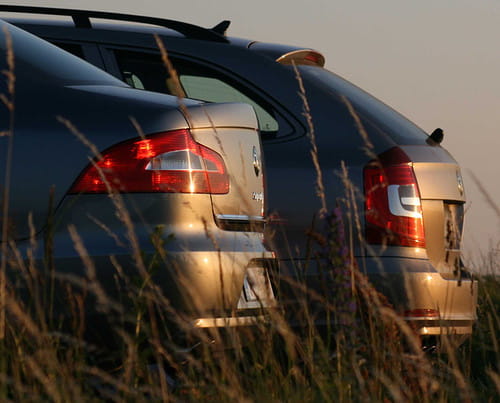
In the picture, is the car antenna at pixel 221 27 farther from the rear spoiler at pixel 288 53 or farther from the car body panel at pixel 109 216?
the car body panel at pixel 109 216

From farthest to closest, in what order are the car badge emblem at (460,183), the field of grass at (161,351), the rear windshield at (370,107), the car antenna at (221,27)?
the car antenna at (221,27) → the car badge emblem at (460,183) → the rear windshield at (370,107) → the field of grass at (161,351)

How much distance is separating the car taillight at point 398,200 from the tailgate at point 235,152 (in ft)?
4.70

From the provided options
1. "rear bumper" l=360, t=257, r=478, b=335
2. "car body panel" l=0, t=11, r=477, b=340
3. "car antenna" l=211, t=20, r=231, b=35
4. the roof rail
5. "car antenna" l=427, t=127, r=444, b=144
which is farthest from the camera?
"car antenna" l=211, t=20, r=231, b=35

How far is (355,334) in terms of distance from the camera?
389cm

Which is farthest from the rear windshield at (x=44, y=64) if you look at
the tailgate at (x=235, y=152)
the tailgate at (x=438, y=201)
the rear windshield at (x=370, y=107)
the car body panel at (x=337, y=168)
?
the tailgate at (x=438, y=201)

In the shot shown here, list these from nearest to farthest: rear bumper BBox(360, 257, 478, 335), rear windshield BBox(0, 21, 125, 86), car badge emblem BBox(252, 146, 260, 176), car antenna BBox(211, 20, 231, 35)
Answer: rear windshield BBox(0, 21, 125, 86), car badge emblem BBox(252, 146, 260, 176), rear bumper BBox(360, 257, 478, 335), car antenna BBox(211, 20, 231, 35)

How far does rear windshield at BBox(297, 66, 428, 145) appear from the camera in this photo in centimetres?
602

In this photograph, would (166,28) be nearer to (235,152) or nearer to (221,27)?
(221,27)

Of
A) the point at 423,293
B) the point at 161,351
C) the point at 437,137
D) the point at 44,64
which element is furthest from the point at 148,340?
the point at 437,137

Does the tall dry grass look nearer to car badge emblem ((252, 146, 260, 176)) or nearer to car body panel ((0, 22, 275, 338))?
car body panel ((0, 22, 275, 338))

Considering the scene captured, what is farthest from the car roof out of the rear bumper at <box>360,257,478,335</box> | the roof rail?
the rear bumper at <box>360,257,478,335</box>

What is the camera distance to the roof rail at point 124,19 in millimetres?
6512

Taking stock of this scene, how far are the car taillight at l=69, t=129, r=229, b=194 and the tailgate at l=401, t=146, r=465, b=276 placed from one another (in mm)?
2102

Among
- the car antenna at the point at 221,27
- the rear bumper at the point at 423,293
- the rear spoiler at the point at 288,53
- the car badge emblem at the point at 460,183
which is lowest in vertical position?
the rear bumper at the point at 423,293
